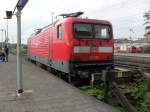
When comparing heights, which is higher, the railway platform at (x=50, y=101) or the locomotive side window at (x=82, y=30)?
the locomotive side window at (x=82, y=30)

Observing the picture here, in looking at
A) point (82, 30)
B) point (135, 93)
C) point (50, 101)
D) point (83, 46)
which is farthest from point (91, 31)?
point (50, 101)

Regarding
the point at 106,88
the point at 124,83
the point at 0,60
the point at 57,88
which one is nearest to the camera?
the point at 106,88

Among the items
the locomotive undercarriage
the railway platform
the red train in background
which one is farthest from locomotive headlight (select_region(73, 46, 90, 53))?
the railway platform

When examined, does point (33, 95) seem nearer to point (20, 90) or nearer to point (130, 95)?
point (20, 90)

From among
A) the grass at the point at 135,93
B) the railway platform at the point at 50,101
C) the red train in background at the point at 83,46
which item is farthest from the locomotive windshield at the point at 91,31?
the railway platform at the point at 50,101

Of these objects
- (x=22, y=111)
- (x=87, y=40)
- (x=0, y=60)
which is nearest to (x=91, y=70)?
(x=87, y=40)

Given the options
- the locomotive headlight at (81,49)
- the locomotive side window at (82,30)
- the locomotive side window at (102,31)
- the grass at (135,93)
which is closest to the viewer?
the grass at (135,93)

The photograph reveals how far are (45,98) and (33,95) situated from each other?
0.61 m

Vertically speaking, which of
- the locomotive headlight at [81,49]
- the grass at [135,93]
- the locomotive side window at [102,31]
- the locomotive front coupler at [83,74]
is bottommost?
the grass at [135,93]

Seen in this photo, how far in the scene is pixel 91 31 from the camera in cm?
1355

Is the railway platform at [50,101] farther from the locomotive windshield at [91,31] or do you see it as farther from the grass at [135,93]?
the locomotive windshield at [91,31]

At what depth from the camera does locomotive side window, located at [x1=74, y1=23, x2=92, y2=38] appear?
43.2ft

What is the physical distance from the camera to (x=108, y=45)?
45.4 feet

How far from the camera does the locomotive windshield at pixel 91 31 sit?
43.4 feet
